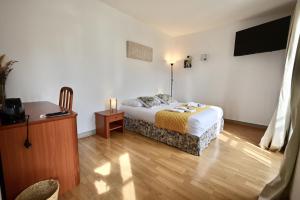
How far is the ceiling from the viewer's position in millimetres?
2730

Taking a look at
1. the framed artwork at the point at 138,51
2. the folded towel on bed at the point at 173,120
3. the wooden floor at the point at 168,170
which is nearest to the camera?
the wooden floor at the point at 168,170

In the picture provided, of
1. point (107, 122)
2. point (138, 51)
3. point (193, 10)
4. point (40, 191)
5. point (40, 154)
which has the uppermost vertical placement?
point (193, 10)

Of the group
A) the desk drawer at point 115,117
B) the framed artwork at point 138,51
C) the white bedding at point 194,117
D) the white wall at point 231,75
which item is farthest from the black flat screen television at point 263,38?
the desk drawer at point 115,117

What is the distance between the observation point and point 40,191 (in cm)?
120

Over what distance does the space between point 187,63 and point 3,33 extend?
13.6 ft

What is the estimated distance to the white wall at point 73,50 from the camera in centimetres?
199

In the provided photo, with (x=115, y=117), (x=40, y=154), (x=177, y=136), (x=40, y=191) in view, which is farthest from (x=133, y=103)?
(x=40, y=191)

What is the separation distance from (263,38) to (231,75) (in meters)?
1.02

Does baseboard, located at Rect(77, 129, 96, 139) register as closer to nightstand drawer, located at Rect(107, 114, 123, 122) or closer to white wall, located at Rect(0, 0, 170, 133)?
white wall, located at Rect(0, 0, 170, 133)

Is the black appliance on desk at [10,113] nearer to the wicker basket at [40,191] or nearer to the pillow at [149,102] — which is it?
the wicker basket at [40,191]

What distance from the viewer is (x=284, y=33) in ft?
9.11

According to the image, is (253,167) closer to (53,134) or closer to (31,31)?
(53,134)

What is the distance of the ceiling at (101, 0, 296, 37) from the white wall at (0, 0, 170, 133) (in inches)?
13.3

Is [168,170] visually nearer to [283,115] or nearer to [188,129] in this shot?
[188,129]
